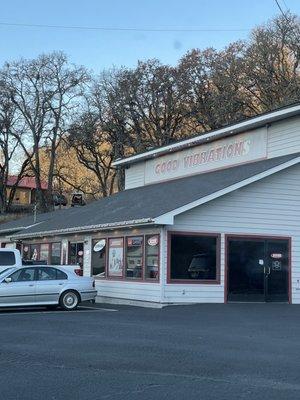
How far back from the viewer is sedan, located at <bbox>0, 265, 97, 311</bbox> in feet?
67.1

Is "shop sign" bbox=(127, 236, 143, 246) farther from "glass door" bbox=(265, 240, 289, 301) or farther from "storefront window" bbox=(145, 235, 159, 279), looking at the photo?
"glass door" bbox=(265, 240, 289, 301)

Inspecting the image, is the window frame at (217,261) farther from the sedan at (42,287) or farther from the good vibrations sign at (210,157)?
the good vibrations sign at (210,157)

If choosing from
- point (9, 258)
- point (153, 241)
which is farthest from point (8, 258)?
point (153, 241)

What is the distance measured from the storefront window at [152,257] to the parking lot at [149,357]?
163 inches

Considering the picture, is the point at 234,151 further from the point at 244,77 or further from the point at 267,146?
the point at 244,77

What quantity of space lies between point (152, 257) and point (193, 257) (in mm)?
1432

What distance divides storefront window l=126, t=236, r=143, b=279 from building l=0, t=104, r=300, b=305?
0.04 m

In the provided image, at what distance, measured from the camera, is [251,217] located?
23.3m

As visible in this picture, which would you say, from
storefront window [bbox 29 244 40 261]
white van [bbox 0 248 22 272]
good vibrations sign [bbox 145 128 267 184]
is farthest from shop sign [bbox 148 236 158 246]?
storefront window [bbox 29 244 40 261]

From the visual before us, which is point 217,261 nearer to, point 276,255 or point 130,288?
point 276,255

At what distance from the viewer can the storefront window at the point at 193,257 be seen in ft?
73.2

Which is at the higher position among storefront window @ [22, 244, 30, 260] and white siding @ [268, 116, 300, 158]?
white siding @ [268, 116, 300, 158]

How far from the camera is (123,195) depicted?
32.8 meters

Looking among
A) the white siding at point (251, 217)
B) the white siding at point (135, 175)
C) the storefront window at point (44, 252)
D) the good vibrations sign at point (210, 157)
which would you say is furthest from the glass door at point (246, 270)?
the white siding at point (135, 175)
